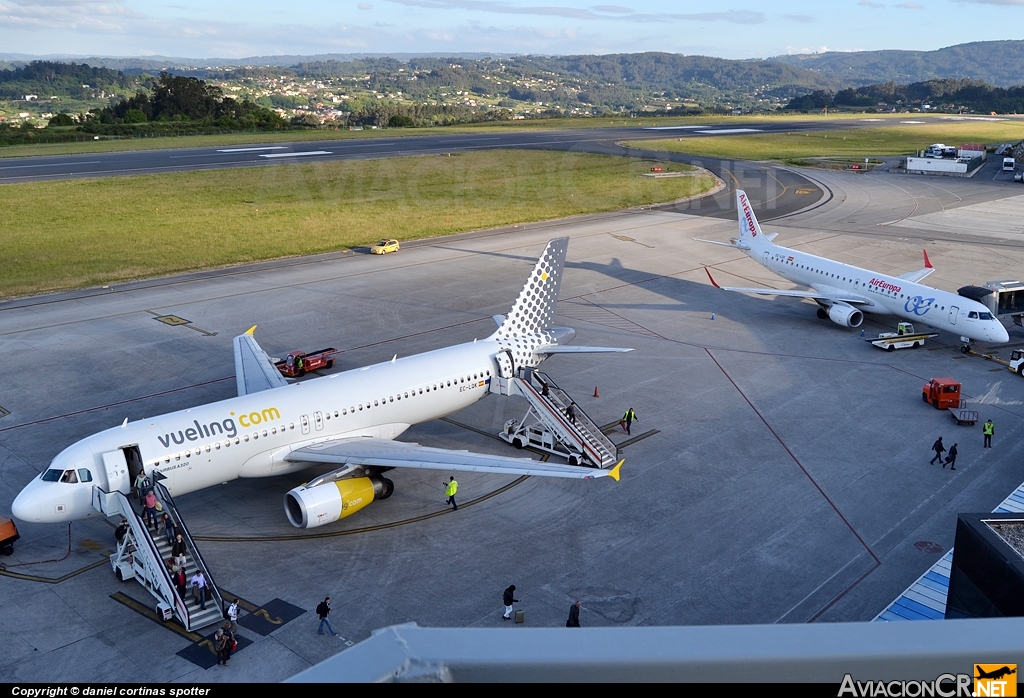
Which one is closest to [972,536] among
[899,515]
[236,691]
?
[899,515]

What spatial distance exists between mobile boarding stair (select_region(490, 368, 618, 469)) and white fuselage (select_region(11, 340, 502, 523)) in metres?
1.52

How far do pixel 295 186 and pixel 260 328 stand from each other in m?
66.2

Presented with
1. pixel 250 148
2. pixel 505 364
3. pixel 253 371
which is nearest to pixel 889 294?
pixel 505 364

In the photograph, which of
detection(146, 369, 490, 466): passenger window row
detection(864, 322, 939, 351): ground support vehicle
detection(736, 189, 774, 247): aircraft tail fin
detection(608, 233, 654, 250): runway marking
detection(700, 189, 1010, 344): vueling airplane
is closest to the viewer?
detection(146, 369, 490, 466): passenger window row

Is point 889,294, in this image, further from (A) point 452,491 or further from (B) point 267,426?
(B) point 267,426

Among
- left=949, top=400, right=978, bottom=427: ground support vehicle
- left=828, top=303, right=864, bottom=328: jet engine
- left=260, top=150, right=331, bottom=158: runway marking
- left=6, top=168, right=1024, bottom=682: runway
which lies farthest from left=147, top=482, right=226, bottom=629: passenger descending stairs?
left=260, top=150, right=331, bottom=158: runway marking

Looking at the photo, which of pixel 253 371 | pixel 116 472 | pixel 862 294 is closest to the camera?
pixel 116 472

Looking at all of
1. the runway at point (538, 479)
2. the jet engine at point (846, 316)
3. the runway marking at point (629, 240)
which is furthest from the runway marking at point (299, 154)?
the jet engine at point (846, 316)

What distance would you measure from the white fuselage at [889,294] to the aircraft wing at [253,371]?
38.6 meters

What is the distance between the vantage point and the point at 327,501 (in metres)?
30.0

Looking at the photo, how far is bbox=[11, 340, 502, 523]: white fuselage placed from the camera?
28172 mm

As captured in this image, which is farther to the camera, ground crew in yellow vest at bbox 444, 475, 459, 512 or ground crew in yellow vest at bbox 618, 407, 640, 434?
ground crew in yellow vest at bbox 618, 407, 640, 434

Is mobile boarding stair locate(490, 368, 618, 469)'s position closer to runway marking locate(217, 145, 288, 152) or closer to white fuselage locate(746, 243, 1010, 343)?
white fuselage locate(746, 243, 1010, 343)

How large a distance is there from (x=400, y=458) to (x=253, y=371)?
37.6 feet
